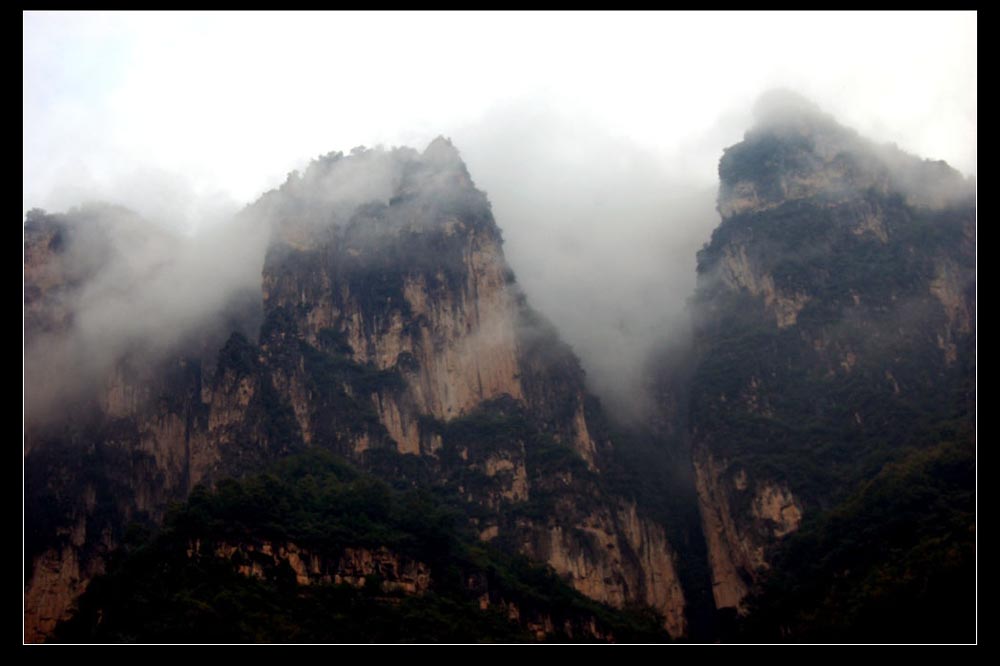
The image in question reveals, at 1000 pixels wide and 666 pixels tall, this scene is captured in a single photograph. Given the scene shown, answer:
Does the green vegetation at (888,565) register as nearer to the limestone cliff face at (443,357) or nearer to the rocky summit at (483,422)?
the rocky summit at (483,422)

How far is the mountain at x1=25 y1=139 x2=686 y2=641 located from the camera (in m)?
89.6

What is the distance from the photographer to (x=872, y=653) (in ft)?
118

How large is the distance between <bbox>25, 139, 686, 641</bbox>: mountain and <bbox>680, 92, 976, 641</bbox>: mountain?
9.59 meters

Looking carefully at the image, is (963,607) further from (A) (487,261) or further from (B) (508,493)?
(A) (487,261)

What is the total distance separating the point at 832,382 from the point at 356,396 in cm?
3747

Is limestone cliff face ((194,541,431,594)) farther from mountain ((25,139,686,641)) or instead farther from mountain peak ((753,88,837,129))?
mountain peak ((753,88,837,129))

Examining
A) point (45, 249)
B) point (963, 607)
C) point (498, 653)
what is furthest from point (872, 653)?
point (45, 249)

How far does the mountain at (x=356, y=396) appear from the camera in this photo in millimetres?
89625

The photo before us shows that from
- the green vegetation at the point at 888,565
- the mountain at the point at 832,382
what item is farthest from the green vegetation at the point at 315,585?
the mountain at the point at 832,382

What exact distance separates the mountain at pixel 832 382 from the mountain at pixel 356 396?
959 cm

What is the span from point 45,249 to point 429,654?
82411 millimetres

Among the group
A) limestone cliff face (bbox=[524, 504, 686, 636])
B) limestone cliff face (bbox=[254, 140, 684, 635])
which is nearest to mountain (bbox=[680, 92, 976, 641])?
limestone cliff face (bbox=[524, 504, 686, 636])

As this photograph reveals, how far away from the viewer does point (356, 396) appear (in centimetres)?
9819

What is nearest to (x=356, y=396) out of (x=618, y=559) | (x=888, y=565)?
(x=618, y=559)
